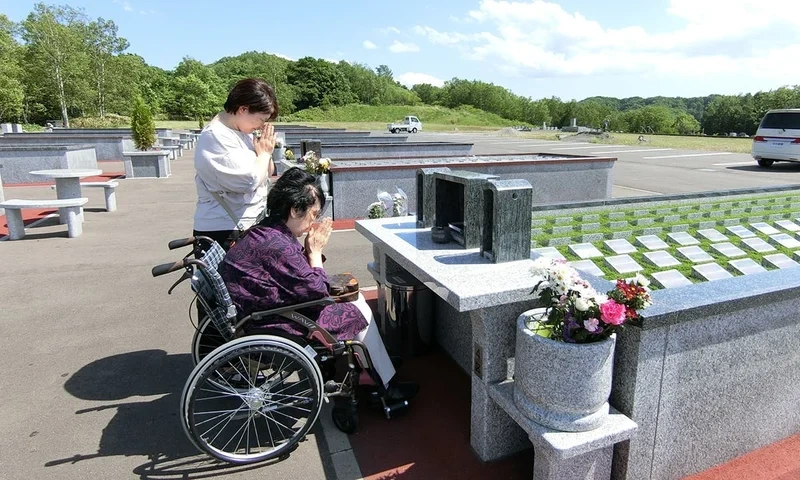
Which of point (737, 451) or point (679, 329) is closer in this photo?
point (679, 329)

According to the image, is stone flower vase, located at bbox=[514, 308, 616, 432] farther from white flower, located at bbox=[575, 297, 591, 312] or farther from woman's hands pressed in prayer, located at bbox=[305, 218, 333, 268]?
woman's hands pressed in prayer, located at bbox=[305, 218, 333, 268]

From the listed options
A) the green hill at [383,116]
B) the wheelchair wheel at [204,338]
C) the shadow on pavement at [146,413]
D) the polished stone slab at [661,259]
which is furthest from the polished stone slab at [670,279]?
the green hill at [383,116]

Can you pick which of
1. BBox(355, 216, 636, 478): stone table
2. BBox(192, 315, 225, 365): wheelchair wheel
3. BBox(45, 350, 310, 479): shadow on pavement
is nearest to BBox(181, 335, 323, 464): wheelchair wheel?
BBox(45, 350, 310, 479): shadow on pavement

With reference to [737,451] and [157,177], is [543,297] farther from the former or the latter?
[157,177]

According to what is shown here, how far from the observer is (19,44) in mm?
38750

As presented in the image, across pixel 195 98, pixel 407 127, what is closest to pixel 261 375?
pixel 407 127

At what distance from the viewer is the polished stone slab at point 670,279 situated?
2.86 metres

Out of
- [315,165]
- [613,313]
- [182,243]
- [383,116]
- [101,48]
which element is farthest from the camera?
[383,116]

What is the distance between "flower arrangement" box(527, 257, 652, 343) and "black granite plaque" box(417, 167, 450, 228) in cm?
130

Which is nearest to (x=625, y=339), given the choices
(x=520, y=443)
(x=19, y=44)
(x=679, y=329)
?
(x=679, y=329)

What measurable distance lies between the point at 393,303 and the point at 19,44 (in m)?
48.4

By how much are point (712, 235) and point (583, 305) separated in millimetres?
2543

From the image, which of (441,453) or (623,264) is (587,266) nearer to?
(623,264)

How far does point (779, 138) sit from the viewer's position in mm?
15922
